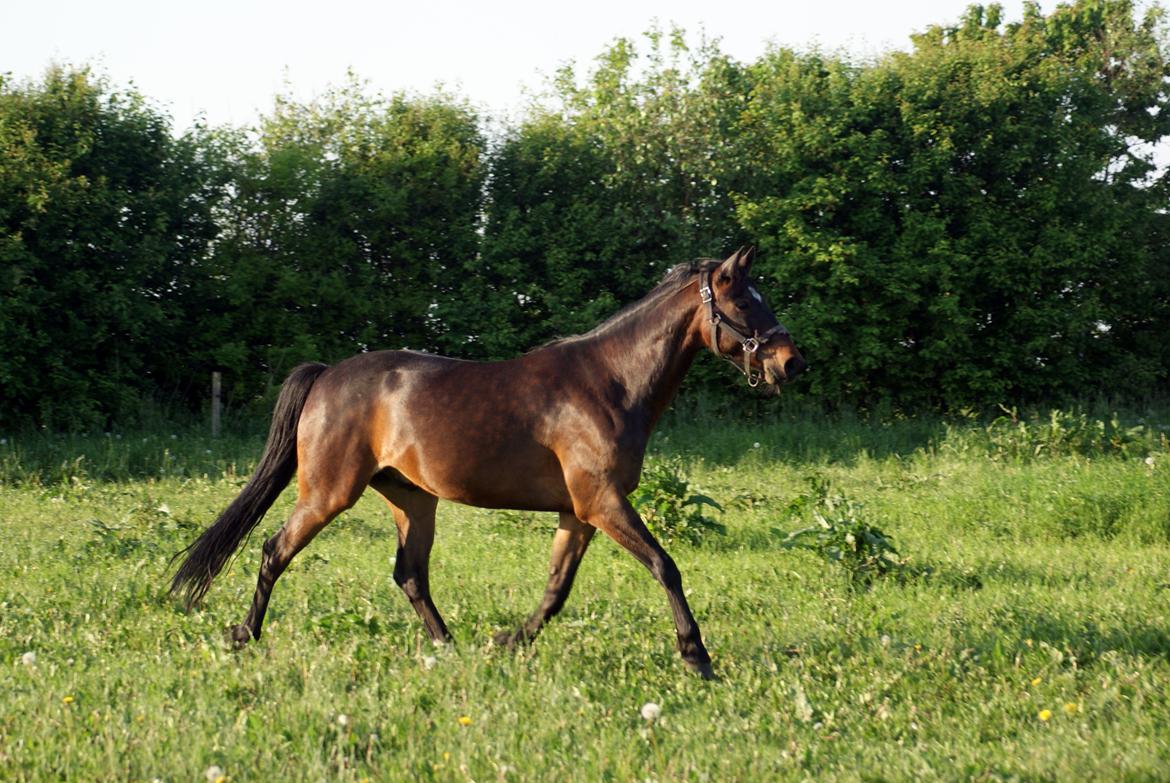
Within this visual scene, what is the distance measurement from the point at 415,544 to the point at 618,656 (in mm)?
1443

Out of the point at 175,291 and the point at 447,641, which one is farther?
the point at 175,291

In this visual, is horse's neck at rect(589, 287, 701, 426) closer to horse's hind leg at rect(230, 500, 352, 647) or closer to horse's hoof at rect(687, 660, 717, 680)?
horse's hoof at rect(687, 660, 717, 680)

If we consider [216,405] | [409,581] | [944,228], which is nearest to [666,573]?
[409,581]

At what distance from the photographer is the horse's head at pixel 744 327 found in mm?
6156

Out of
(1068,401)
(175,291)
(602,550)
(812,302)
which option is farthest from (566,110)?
(602,550)

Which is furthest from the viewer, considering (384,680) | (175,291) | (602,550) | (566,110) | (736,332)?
(566,110)

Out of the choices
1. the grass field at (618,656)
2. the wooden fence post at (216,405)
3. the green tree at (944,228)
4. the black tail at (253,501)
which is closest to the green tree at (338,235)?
the wooden fence post at (216,405)

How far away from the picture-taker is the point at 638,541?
601 centimetres

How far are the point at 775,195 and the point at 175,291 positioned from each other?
931 centimetres

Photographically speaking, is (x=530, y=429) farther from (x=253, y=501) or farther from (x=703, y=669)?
(x=253, y=501)

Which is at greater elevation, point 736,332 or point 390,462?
point 736,332

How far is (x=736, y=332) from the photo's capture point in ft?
20.3

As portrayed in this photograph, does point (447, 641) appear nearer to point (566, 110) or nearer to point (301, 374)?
point (301, 374)

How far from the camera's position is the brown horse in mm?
6172
